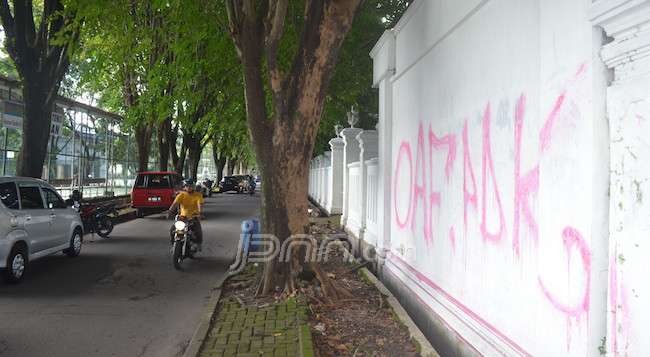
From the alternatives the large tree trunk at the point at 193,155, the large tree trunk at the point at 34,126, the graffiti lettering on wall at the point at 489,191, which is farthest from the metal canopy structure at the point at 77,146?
the graffiti lettering on wall at the point at 489,191

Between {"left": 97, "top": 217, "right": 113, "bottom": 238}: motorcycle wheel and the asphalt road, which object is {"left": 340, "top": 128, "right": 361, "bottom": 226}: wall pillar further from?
{"left": 97, "top": 217, "right": 113, "bottom": 238}: motorcycle wheel

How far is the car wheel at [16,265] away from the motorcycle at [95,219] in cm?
505

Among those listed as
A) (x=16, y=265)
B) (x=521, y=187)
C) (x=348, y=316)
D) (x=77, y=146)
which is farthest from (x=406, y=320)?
(x=77, y=146)

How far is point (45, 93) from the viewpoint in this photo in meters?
12.7

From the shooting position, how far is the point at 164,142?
28.6m

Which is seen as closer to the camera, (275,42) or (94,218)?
(275,42)

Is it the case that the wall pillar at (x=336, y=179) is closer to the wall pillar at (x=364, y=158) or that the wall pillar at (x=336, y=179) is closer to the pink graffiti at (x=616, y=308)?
the wall pillar at (x=364, y=158)

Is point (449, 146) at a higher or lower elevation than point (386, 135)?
lower

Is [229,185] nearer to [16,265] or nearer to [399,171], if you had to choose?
[16,265]

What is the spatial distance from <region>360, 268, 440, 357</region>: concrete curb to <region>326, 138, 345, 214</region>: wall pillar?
9.04 meters

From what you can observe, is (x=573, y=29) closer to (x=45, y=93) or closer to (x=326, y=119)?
(x=45, y=93)

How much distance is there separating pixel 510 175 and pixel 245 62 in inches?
196

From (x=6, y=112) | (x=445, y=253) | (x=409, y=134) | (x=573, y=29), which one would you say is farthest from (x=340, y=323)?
(x=6, y=112)

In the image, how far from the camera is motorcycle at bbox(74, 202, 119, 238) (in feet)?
45.1
